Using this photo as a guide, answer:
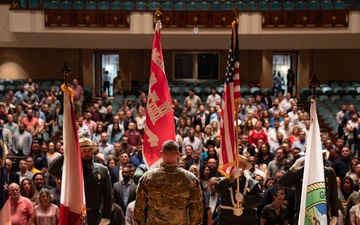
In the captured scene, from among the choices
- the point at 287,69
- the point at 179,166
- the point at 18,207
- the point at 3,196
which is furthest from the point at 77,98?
the point at 3,196

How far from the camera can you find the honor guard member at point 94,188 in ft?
21.4

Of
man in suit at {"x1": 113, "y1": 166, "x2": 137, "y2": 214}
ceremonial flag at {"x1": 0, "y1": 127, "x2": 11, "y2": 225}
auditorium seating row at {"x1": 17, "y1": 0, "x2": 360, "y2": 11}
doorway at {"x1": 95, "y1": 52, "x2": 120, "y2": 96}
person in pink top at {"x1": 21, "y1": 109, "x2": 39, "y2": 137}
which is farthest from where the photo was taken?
doorway at {"x1": 95, "y1": 52, "x2": 120, "y2": 96}

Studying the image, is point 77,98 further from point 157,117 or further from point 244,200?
point 244,200

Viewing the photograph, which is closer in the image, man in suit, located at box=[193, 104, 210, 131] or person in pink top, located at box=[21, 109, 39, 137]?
person in pink top, located at box=[21, 109, 39, 137]

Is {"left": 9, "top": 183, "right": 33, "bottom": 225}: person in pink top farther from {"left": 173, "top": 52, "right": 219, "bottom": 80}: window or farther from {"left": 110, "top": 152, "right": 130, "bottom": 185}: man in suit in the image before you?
{"left": 173, "top": 52, "right": 219, "bottom": 80}: window

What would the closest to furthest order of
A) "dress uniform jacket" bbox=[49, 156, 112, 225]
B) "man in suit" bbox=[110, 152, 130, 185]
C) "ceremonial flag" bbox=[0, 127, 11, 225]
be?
"ceremonial flag" bbox=[0, 127, 11, 225] < "dress uniform jacket" bbox=[49, 156, 112, 225] < "man in suit" bbox=[110, 152, 130, 185]

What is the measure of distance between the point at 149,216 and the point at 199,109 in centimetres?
1015

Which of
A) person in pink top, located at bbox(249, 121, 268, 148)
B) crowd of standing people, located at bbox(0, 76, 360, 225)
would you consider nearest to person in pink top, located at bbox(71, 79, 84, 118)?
crowd of standing people, located at bbox(0, 76, 360, 225)

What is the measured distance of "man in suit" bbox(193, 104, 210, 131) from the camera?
14281 mm

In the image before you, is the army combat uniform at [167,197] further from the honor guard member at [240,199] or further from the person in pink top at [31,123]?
the person in pink top at [31,123]

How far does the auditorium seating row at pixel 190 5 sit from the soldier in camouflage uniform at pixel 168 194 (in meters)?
14.7

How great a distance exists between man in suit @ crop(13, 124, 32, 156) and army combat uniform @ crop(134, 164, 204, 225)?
25.7ft

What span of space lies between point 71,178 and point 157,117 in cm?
144

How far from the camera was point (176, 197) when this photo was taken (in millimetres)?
5129
